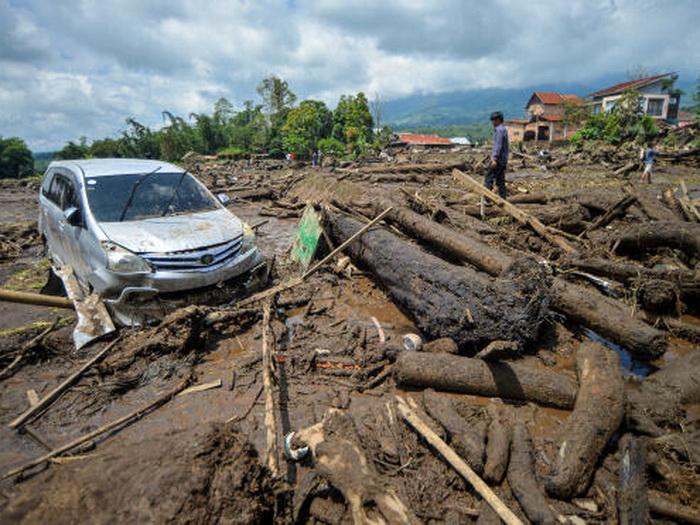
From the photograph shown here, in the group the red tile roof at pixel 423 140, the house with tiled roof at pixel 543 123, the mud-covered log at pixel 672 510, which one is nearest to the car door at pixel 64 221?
the mud-covered log at pixel 672 510

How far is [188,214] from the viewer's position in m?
5.33

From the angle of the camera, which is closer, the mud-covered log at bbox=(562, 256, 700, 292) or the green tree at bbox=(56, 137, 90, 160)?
the mud-covered log at bbox=(562, 256, 700, 292)

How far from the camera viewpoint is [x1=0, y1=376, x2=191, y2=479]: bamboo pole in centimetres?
253

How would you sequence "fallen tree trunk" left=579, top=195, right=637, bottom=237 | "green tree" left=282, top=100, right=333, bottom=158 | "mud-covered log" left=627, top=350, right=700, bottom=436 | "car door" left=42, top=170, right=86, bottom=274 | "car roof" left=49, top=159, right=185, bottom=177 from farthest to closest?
"green tree" left=282, top=100, right=333, bottom=158
"fallen tree trunk" left=579, top=195, right=637, bottom=237
"car roof" left=49, top=159, right=185, bottom=177
"car door" left=42, top=170, right=86, bottom=274
"mud-covered log" left=627, top=350, right=700, bottom=436

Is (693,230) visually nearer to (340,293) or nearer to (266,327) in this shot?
(340,293)

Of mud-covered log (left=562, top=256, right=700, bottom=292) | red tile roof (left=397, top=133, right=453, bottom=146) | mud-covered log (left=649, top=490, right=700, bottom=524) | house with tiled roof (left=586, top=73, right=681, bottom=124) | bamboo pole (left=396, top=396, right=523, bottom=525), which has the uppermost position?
house with tiled roof (left=586, top=73, right=681, bottom=124)

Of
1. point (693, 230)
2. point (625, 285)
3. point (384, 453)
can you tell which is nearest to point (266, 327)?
point (384, 453)

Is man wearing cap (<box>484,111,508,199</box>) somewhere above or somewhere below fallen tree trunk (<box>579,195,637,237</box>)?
above

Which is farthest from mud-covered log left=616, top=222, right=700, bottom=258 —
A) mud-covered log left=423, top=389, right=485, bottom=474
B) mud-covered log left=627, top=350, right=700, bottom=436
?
mud-covered log left=423, top=389, right=485, bottom=474

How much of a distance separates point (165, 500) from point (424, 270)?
12.3 ft

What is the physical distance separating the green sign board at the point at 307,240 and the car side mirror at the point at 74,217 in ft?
11.4

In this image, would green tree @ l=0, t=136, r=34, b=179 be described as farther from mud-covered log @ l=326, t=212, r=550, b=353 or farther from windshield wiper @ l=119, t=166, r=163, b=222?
mud-covered log @ l=326, t=212, r=550, b=353

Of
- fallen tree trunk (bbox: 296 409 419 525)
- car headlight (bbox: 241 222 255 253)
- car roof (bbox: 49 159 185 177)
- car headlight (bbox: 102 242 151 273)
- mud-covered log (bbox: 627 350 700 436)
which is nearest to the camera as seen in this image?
fallen tree trunk (bbox: 296 409 419 525)

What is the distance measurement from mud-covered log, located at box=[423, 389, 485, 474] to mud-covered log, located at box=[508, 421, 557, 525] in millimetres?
237
